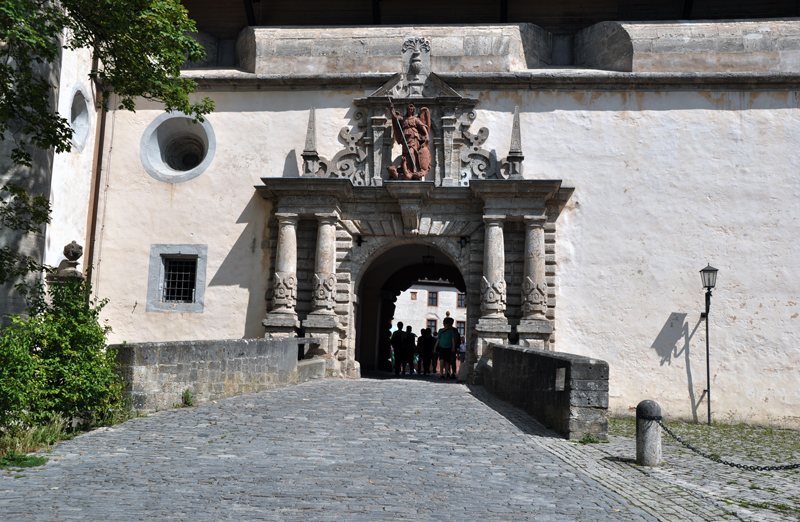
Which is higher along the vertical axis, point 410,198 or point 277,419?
point 410,198

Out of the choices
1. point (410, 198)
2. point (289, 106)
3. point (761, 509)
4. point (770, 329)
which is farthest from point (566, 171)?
point (761, 509)

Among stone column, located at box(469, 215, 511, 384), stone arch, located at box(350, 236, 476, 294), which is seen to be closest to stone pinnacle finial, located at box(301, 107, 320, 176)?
stone arch, located at box(350, 236, 476, 294)

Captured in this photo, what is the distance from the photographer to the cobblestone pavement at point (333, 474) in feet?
16.0

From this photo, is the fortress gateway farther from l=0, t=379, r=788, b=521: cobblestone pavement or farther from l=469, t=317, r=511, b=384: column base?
l=0, t=379, r=788, b=521: cobblestone pavement

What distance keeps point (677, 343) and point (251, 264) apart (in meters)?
7.94

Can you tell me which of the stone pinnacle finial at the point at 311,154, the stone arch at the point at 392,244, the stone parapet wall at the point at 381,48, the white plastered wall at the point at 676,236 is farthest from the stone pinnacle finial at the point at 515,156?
the stone pinnacle finial at the point at 311,154

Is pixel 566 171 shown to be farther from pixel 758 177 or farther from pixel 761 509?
pixel 761 509

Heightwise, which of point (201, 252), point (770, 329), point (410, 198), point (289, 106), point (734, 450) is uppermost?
point (289, 106)

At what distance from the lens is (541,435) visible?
8133mm

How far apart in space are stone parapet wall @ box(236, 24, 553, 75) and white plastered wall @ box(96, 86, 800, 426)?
0.64 m

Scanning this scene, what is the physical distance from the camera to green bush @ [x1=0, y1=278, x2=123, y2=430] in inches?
266

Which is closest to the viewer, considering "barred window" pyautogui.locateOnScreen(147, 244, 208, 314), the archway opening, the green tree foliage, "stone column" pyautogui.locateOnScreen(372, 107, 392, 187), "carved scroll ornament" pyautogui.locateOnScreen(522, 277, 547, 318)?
the green tree foliage

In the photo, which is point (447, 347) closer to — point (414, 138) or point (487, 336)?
point (487, 336)

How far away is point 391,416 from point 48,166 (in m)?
7.01
